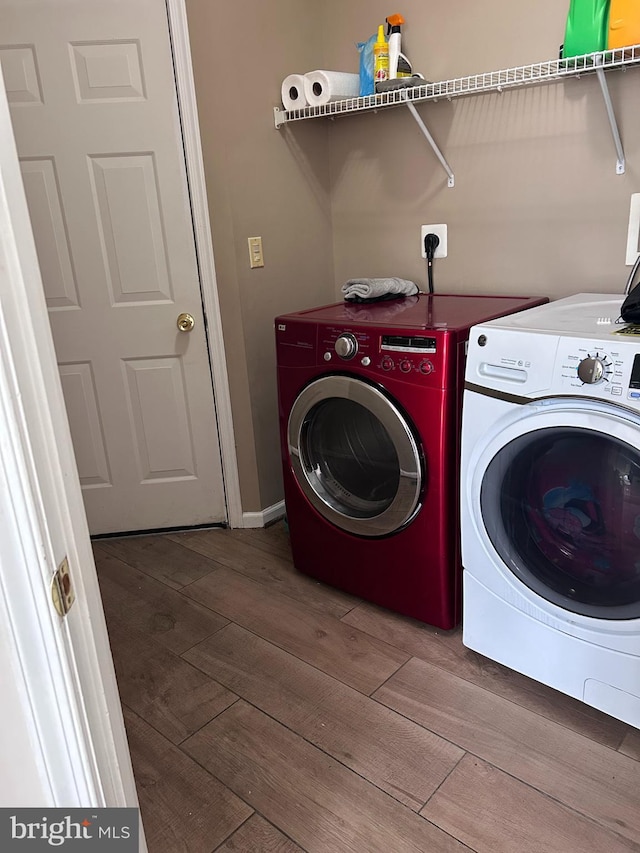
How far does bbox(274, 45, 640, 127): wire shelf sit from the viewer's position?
1.69m

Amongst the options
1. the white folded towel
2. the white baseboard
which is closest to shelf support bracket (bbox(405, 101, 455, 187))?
the white folded towel

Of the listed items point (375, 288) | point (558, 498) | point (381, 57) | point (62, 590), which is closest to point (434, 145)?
point (381, 57)

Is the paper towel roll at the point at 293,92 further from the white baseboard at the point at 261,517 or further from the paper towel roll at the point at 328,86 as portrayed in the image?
the white baseboard at the point at 261,517

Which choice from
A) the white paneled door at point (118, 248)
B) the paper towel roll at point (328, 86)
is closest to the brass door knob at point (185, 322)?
the white paneled door at point (118, 248)

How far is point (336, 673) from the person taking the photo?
187 centimetres

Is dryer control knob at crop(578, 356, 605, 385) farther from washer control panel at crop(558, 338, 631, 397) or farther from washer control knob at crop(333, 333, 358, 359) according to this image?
washer control knob at crop(333, 333, 358, 359)

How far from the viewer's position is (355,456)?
2.06 m

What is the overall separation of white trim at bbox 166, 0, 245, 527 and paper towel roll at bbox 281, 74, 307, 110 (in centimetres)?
35

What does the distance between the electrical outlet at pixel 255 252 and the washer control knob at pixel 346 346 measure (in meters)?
0.74

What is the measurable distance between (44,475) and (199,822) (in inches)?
45.2

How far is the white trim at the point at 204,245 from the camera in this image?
2176mm

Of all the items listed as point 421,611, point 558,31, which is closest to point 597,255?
point 558,31

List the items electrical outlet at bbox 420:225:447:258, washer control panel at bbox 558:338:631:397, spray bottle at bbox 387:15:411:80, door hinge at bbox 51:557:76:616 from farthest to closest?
electrical outlet at bbox 420:225:447:258 < spray bottle at bbox 387:15:411:80 < washer control panel at bbox 558:338:631:397 < door hinge at bbox 51:557:76:616

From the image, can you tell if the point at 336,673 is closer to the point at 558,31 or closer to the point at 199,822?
the point at 199,822
